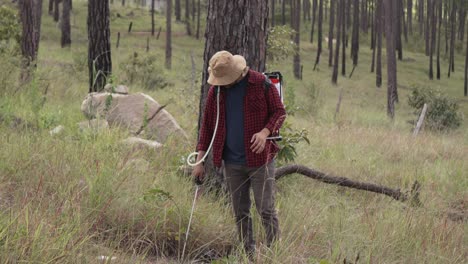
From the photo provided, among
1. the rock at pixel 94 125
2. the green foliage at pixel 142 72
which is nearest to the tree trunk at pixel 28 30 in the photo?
the green foliage at pixel 142 72

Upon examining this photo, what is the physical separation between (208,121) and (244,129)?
1.13 ft

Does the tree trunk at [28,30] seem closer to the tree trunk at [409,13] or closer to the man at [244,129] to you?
the man at [244,129]

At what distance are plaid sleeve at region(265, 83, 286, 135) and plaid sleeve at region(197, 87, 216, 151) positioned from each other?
0.42 m

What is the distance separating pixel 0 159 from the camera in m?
4.53

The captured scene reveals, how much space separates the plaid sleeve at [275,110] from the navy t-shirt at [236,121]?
0.63 ft

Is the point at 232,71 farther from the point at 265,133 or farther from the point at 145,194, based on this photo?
the point at 145,194

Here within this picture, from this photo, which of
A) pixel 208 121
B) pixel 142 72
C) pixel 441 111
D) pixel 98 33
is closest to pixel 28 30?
pixel 98 33

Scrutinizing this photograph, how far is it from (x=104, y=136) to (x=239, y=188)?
2.15 m

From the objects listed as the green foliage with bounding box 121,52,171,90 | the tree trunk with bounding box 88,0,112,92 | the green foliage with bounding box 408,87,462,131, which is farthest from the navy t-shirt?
the green foliage with bounding box 408,87,462,131

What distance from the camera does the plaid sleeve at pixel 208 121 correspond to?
4093 mm

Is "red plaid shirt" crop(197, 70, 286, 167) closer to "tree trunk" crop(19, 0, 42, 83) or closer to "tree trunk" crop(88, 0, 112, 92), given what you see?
"tree trunk" crop(88, 0, 112, 92)

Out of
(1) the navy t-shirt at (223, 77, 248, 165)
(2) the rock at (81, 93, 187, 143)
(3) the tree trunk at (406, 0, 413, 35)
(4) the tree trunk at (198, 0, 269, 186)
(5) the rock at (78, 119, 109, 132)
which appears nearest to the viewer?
(1) the navy t-shirt at (223, 77, 248, 165)

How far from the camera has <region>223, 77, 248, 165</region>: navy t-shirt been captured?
3969 mm

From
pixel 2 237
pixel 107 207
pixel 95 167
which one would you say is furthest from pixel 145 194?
pixel 2 237
